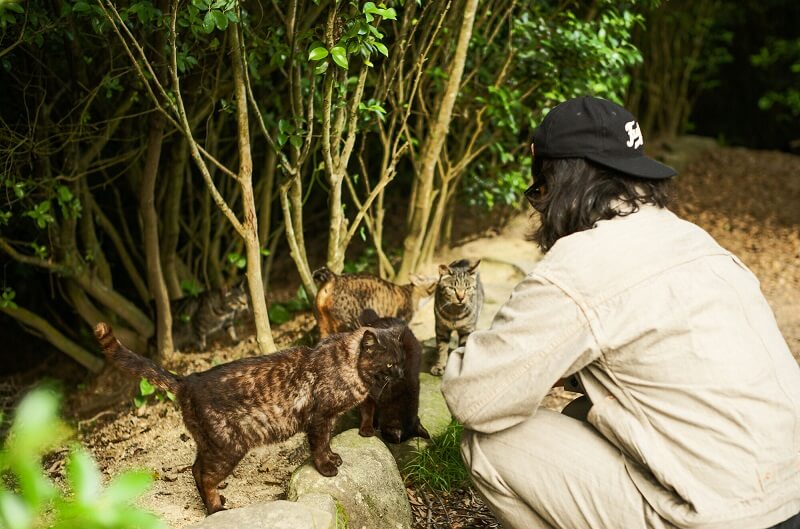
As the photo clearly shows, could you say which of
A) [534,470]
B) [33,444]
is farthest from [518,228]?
[33,444]

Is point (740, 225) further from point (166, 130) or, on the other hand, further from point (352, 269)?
point (166, 130)

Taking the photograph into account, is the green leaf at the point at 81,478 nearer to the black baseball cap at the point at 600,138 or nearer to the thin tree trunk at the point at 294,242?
the black baseball cap at the point at 600,138

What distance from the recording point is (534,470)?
2.78 metres

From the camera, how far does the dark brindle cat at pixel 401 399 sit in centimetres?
401

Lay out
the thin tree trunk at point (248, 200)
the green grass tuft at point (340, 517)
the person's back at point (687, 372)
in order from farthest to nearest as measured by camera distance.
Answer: the thin tree trunk at point (248, 200)
the green grass tuft at point (340, 517)
the person's back at point (687, 372)

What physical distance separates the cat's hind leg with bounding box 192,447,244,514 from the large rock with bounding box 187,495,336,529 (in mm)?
448

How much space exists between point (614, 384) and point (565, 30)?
4477 mm

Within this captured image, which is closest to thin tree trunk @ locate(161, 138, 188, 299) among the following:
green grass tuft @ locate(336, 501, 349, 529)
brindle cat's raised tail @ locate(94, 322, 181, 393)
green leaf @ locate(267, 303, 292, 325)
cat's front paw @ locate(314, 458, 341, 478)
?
green leaf @ locate(267, 303, 292, 325)

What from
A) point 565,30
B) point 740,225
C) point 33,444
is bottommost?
point 740,225

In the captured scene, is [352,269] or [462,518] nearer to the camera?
[462,518]

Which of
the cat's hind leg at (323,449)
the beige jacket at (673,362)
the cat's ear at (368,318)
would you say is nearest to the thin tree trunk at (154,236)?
the cat's ear at (368,318)

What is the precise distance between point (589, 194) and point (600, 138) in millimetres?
208

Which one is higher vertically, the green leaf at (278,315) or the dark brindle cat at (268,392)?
the dark brindle cat at (268,392)

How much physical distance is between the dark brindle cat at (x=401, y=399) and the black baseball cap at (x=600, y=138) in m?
1.68
